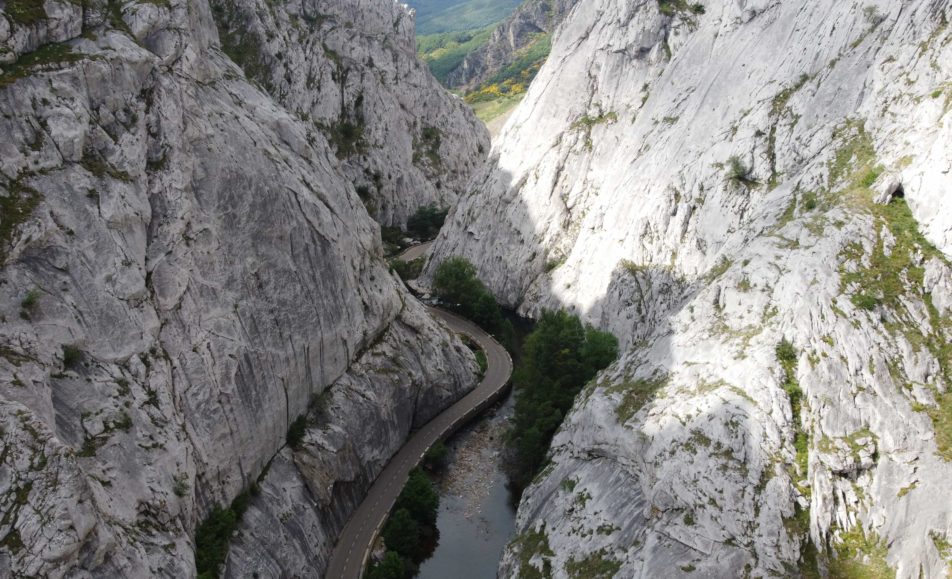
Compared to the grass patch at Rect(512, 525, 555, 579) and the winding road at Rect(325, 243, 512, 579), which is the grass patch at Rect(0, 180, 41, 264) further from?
the grass patch at Rect(512, 525, 555, 579)

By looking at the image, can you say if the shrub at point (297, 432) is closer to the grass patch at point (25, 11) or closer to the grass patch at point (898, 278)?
the grass patch at point (25, 11)

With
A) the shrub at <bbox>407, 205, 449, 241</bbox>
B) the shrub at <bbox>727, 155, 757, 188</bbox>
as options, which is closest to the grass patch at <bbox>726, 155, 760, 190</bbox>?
the shrub at <bbox>727, 155, 757, 188</bbox>

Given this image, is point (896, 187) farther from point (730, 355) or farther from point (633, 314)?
point (633, 314)

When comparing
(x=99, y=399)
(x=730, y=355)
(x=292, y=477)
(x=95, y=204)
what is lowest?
(x=292, y=477)

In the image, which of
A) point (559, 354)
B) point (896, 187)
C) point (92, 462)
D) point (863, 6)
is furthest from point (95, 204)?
point (863, 6)

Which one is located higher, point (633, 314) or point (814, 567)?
point (633, 314)

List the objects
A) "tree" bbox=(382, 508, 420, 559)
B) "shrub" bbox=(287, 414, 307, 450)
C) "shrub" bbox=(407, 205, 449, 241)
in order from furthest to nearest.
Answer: "shrub" bbox=(407, 205, 449, 241), "tree" bbox=(382, 508, 420, 559), "shrub" bbox=(287, 414, 307, 450)
